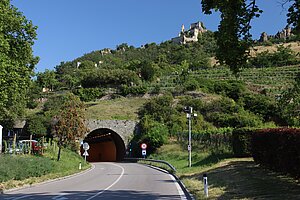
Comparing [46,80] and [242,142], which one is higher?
[46,80]

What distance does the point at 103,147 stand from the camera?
80125 mm

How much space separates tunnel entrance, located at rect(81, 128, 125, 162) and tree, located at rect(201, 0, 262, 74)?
181ft

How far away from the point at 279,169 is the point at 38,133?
4640 cm

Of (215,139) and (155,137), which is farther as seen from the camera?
(155,137)

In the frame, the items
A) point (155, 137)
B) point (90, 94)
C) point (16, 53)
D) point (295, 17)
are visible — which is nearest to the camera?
point (295, 17)

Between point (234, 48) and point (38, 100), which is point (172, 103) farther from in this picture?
point (234, 48)

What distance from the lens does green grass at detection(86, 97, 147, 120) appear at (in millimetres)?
62562

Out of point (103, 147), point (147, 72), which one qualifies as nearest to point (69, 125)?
point (103, 147)

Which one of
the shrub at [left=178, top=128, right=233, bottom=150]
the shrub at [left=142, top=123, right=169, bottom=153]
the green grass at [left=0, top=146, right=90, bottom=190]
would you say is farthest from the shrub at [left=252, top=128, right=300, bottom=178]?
the shrub at [left=142, top=123, right=169, bottom=153]

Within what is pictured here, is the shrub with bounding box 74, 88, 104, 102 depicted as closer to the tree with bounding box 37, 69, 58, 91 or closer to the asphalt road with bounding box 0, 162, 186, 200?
the tree with bounding box 37, 69, 58, 91

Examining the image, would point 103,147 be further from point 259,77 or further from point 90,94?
point 259,77

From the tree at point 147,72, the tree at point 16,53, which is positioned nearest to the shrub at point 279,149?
the tree at point 16,53

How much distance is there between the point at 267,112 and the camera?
207 feet

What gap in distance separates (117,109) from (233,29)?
57.9 m
